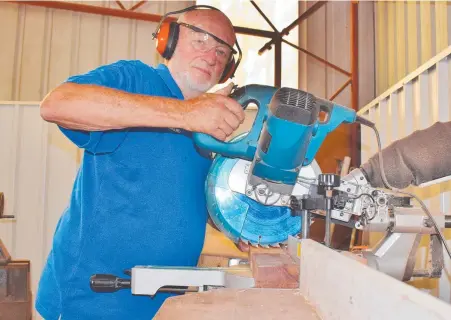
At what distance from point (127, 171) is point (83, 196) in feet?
0.49

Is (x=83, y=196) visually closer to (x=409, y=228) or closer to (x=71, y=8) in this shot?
(x=409, y=228)

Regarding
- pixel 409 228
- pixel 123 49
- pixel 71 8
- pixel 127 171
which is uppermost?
pixel 71 8

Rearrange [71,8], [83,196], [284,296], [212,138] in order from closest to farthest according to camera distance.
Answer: [284,296], [212,138], [83,196], [71,8]

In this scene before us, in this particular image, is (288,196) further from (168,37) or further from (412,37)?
(412,37)

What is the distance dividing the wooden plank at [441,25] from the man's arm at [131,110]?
2.61m

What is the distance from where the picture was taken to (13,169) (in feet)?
10.8

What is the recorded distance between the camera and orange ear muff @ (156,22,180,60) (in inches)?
60.7

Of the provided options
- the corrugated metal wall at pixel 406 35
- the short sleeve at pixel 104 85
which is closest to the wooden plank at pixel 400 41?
the corrugated metal wall at pixel 406 35

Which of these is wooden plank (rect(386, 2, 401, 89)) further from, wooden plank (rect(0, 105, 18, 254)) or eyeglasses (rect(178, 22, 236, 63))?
wooden plank (rect(0, 105, 18, 254))

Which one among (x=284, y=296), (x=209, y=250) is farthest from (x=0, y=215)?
(x=284, y=296)

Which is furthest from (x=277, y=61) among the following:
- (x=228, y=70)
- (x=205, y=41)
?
(x=205, y=41)

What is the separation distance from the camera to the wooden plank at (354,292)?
47cm

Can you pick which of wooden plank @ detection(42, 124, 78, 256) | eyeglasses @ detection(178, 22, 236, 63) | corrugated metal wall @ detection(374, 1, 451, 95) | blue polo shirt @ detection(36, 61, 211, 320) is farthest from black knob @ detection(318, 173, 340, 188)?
wooden plank @ detection(42, 124, 78, 256)

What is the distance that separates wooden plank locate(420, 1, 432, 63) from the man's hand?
9.22ft
